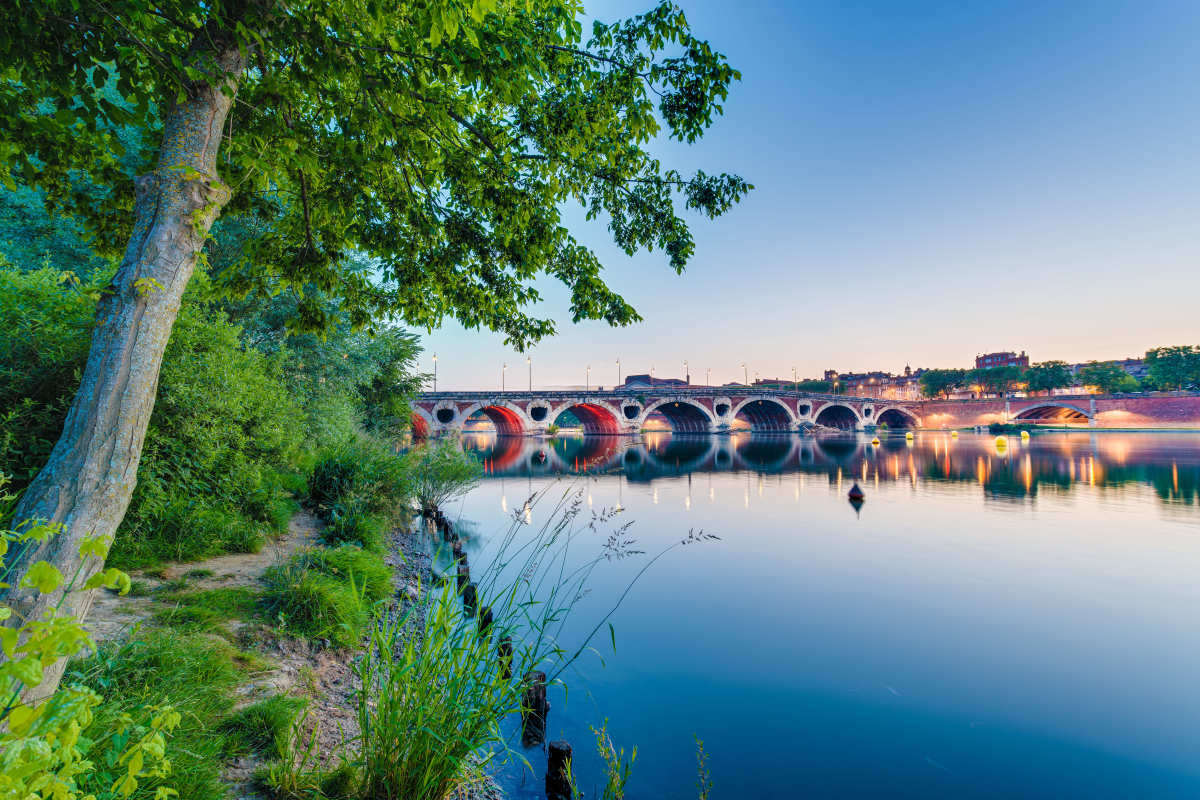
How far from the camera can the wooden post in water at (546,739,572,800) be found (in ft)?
14.0

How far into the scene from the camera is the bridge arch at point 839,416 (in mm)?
84125

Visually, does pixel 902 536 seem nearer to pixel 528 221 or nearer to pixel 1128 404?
pixel 528 221

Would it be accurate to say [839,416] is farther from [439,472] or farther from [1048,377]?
[439,472]

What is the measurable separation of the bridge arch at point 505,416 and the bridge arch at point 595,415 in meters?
3.82

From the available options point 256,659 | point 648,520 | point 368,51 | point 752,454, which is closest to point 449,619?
point 256,659

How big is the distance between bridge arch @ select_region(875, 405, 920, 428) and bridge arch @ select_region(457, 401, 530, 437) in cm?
6407

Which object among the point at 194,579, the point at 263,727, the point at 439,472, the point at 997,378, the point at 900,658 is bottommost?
the point at 900,658

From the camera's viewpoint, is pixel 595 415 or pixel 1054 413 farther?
pixel 1054 413

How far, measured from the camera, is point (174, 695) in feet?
10.8

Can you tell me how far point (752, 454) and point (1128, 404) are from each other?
90.0 meters

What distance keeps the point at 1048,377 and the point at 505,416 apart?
113 meters

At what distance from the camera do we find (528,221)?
5895 mm

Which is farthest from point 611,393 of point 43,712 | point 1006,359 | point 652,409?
point 1006,359

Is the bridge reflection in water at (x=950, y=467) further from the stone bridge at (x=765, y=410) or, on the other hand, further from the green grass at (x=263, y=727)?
the stone bridge at (x=765, y=410)
